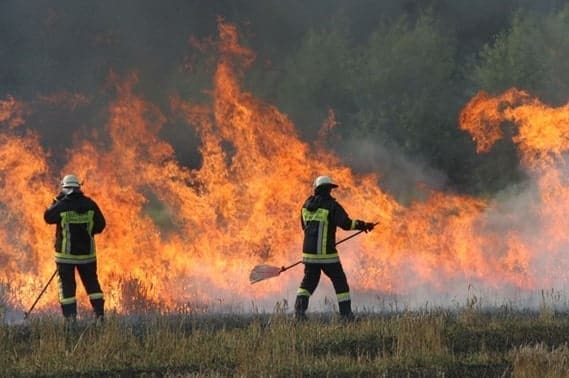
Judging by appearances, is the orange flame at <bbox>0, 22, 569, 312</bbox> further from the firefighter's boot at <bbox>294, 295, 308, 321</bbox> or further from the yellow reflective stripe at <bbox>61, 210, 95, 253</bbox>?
the firefighter's boot at <bbox>294, 295, 308, 321</bbox>

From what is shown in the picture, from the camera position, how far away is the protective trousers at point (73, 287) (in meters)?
13.2

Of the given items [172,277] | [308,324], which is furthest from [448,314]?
[172,277]

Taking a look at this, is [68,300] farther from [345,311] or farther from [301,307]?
[345,311]

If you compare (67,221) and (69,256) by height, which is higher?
(67,221)

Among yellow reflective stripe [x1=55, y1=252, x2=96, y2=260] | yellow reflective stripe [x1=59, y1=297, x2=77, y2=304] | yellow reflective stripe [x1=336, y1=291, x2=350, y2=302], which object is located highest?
yellow reflective stripe [x1=55, y1=252, x2=96, y2=260]

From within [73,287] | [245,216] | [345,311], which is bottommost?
[345,311]

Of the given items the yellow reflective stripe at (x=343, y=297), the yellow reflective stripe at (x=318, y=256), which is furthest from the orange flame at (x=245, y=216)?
the yellow reflective stripe at (x=343, y=297)

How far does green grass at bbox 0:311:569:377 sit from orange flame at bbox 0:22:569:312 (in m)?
3.89

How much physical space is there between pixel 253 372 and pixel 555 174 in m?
9.75

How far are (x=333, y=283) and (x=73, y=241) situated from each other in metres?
3.23

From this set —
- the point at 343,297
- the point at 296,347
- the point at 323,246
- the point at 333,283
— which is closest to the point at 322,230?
the point at 323,246

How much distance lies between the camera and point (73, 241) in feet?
43.5

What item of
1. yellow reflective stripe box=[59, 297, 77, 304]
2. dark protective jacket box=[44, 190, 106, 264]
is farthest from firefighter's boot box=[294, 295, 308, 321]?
yellow reflective stripe box=[59, 297, 77, 304]

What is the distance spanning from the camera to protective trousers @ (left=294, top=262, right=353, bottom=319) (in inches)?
520
